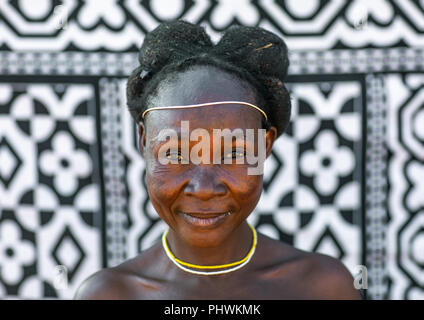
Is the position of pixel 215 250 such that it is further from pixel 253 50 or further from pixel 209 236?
pixel 253 50

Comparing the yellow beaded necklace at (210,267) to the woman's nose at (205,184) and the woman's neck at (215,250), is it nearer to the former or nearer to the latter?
the woman's neck at (215,250)

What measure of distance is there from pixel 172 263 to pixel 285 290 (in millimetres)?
343

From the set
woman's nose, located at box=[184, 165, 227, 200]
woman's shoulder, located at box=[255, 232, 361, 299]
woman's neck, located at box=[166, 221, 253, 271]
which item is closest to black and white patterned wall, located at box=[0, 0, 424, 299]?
woman's shoulder, located at box=[255, 232, 361, 299]

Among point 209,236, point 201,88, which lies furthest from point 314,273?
point 201,88

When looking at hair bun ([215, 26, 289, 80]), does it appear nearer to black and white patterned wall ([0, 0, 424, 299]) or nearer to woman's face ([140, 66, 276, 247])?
woman's face ([140, 66, 276, 247])

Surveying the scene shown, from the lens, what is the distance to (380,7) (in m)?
2.09

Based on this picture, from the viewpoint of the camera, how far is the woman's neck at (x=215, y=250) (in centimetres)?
144

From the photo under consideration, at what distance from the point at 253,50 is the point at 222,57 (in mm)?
86

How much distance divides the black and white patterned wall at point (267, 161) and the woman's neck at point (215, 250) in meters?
0.78

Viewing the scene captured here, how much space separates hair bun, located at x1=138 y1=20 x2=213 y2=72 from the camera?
1.35m

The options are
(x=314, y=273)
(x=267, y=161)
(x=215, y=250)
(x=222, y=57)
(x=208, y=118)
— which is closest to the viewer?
(x=208, y=118)

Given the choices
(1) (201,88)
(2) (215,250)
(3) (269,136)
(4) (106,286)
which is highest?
(1) (201,88)

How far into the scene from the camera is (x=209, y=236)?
4.21ft
